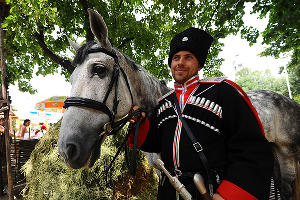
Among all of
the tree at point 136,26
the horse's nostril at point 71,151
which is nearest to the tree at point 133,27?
the tree at point 136,26

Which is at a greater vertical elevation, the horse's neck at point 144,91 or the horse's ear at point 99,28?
the horse's ear at point 99,28

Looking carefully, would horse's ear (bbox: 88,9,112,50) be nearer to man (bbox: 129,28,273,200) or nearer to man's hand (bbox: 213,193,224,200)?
man (bbox: 129,28,273,200)

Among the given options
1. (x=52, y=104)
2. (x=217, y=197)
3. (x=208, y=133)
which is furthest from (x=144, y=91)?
(x=52, y=104)

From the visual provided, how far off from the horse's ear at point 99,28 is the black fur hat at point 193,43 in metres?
0.66

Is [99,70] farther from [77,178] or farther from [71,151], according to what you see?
[77,178]

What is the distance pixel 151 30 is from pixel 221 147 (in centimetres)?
809

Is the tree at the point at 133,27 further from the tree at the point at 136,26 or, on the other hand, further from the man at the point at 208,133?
the man at the point at 208,133

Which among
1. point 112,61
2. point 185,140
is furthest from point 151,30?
point 185,140

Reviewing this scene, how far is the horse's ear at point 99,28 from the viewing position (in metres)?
1.71

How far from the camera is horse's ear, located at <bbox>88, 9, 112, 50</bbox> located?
1711 millimetres

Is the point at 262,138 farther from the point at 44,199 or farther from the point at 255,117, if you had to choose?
A: the point at 44,199

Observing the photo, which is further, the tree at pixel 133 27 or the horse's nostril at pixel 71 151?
the tree at pixel 133 27

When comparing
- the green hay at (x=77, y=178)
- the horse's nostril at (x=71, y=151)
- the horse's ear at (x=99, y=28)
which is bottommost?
the green hay at (x=77, y=178)

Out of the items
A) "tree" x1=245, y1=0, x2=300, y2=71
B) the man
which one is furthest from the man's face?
"tree" x1=245, y1=0, x2=300, y2=71
